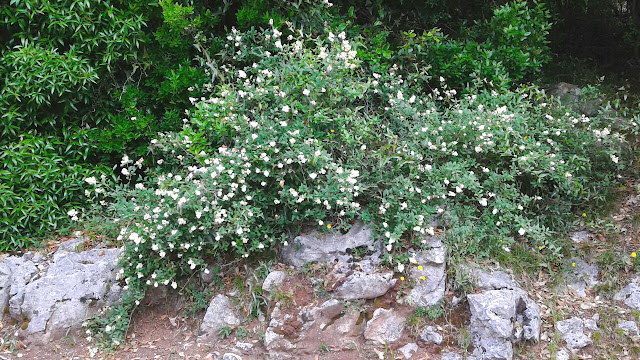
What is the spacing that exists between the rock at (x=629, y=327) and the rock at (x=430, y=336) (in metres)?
1.38

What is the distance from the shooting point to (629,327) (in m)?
3.97

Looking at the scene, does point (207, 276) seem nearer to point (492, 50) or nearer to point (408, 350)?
point (408, 350)

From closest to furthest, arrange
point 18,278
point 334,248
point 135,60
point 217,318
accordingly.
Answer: point 217,318, point 334,248, point 18,278, point 135,60

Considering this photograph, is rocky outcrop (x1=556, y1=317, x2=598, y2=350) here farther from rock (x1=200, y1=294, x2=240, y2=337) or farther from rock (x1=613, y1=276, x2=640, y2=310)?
rock (x1=200, y1=294, x2=240, y2=337)

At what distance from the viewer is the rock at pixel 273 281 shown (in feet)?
13.6

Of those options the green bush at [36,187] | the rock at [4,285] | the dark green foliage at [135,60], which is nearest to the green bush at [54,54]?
the dark green foliage at [135,60]

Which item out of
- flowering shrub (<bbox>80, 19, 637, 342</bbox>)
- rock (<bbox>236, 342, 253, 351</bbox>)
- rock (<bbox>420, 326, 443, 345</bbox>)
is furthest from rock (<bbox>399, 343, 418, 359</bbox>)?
rock (<bbox>236, 342, 253, 351</bbox>)

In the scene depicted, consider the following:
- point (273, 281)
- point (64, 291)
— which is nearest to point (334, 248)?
point (273, 281)

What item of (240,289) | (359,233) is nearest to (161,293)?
(240,289)

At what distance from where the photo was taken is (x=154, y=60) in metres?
5.32

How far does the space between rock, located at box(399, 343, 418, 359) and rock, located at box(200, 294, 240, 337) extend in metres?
1.28

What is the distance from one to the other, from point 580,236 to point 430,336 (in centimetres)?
184

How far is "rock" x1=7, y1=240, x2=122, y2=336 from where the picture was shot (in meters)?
4.28

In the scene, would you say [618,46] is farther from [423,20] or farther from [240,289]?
[240,289]
